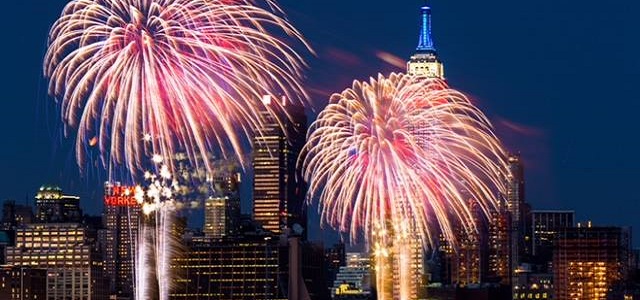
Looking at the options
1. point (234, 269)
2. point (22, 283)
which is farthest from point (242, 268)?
point (22, 283)

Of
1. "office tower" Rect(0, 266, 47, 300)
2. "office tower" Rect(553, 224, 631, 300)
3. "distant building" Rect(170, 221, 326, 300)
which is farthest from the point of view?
"office tower" Rect(553, 224, 631, 300)

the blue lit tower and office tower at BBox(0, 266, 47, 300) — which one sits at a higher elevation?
the blue lit tower

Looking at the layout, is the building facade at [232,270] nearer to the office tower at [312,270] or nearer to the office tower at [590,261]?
the office tower at [312,270]

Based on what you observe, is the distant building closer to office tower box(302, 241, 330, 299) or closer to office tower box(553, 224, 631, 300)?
office tower box(302, 241, 330, 299)

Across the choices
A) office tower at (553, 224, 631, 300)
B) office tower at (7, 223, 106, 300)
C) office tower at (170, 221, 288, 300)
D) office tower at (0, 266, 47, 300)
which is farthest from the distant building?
office tower at (553, 224, 631, 300)

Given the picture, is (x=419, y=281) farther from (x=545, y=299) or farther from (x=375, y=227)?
(x=375, y=227)

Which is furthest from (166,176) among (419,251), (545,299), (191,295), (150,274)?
(545,299)

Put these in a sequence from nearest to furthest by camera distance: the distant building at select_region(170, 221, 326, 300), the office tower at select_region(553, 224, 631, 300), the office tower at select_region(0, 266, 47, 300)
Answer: the office tower at select_region(0, 266, 47, 300), the distant building at select_region(170, 221, 326, 300), the office tower at select_region(553, 224, 631, 300)
